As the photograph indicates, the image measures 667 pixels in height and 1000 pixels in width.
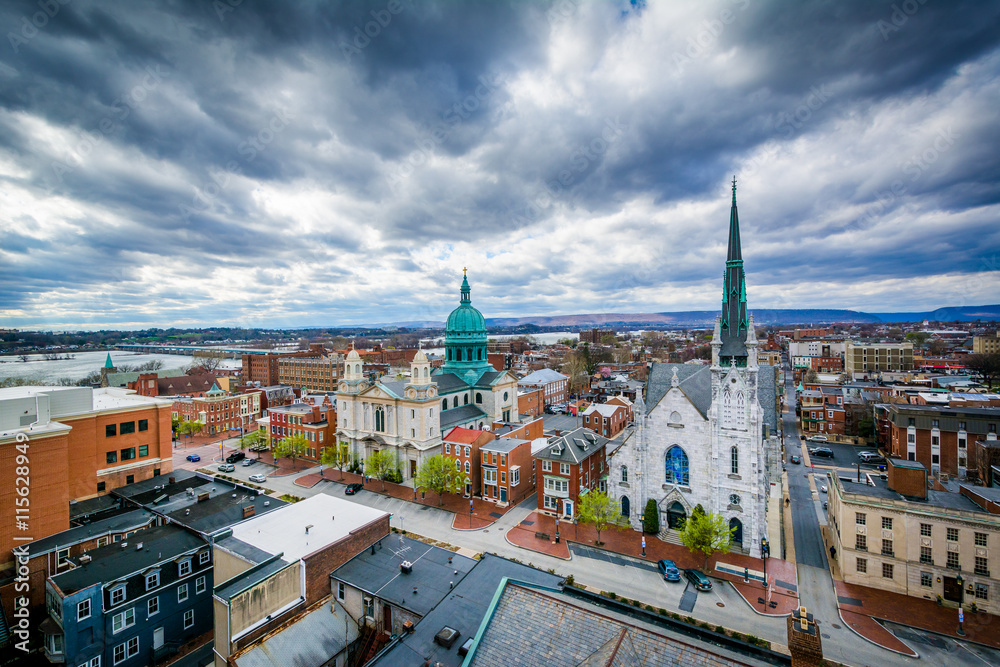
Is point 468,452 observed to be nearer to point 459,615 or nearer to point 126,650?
point 459,615

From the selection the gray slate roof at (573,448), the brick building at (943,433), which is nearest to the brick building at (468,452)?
the gray slate roof at (573,448)

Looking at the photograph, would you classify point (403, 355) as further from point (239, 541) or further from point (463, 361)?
point (239, 541)

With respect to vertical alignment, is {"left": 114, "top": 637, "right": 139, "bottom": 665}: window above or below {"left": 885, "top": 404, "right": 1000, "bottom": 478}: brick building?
below

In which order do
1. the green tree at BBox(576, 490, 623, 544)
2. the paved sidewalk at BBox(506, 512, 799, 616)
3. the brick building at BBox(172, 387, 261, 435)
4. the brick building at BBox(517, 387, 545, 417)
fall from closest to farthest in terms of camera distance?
the paved sidewalk at BBox(506, 512, 799, 616), the green tree at BBox(576, 490, 623, 544), the brick building at BBox(517, 387, 545, 417), the brick building at BBox(172, 387, 261, 435)

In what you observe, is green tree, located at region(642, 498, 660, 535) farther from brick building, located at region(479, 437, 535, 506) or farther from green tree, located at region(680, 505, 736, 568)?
brick building, located at region(479, 437, 535, 506)

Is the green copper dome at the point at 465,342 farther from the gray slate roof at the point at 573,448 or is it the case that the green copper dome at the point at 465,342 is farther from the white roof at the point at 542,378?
the white roof at the point at 542,378

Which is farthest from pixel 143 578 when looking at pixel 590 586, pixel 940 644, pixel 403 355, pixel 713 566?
pixel 403 355

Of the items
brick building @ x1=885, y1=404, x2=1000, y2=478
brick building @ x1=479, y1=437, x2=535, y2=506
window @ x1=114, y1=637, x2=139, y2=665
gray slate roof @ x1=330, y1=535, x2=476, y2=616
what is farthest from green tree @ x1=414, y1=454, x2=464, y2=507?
brick building @ x1=885, y1=404, x2=1000, y2=478
